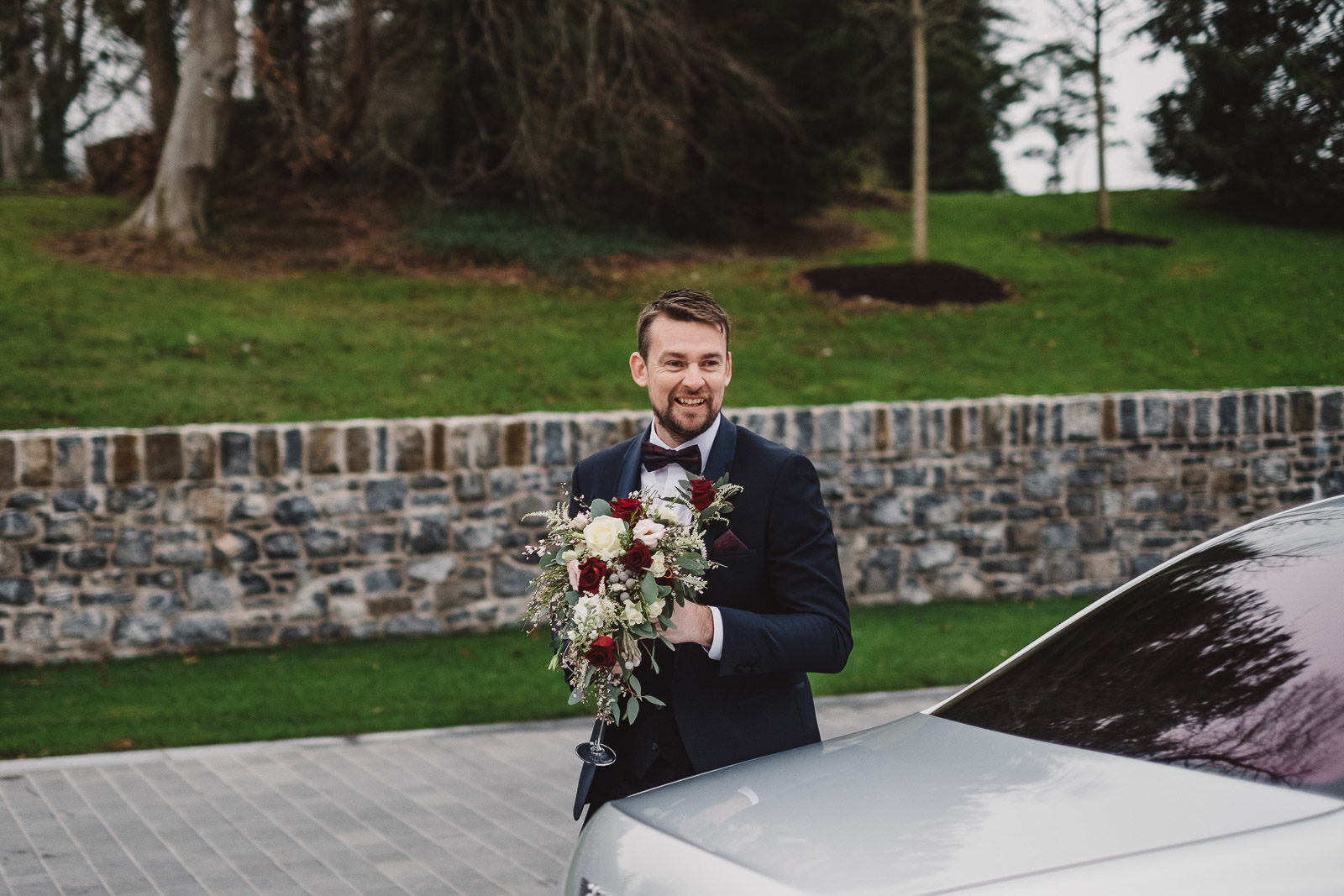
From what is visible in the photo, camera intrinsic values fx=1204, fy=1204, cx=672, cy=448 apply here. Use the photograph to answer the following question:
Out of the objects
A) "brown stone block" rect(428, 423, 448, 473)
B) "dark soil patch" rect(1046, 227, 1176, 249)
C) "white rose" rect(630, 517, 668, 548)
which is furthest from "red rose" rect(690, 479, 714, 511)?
"dark soil patch" rect(1046, 227, 1176, 249)

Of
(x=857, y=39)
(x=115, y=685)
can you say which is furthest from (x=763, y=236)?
(x=115, y=685)

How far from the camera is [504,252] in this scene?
57.5 ft

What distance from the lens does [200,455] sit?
8.63m

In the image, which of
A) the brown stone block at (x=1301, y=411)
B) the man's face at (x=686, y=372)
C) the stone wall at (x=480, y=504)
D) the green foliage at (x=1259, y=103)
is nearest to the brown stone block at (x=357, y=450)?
the stone wall at (x=480, y=504)

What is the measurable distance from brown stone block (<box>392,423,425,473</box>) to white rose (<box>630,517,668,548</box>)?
6621 millimetres

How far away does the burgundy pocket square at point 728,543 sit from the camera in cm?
306

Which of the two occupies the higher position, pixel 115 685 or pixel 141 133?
pixel 141 133

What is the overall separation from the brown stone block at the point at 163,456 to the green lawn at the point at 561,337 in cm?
279

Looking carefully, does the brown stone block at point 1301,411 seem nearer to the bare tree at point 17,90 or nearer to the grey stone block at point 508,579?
the grey stone block at point 508,579

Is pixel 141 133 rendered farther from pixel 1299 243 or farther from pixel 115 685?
pixel 1299 243

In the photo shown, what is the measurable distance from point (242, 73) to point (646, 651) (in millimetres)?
17634

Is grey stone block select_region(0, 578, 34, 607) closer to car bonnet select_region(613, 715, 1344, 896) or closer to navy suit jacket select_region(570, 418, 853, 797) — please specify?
navy suit jacket select_region(570, 418, 853, 797)

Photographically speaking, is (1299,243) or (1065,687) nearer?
(1065,687)

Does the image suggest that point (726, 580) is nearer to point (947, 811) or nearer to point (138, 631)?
point (947, 811)
